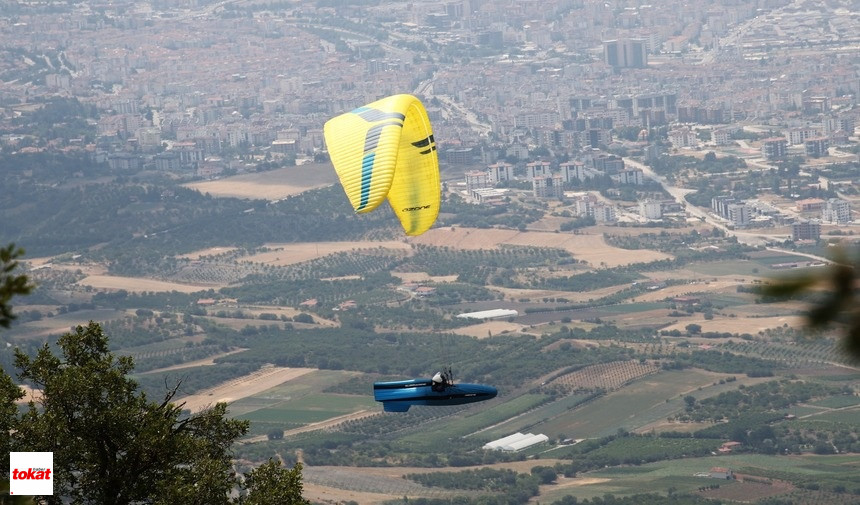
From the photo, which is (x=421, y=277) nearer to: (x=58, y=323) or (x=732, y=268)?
(x=732, y=268)

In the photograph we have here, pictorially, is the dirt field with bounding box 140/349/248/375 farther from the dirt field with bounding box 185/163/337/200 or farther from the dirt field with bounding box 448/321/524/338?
the dirt field with bounding box 185/163/337/200

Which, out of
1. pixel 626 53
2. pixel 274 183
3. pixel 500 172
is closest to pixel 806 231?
pixel 500 172

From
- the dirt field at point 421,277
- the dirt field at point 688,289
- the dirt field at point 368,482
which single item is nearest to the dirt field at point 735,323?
the dirt field at point 688,289

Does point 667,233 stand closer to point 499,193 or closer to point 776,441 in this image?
point 499,193

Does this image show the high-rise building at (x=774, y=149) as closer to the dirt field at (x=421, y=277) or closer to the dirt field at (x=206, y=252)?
the dirt field at (x=421, y=277)

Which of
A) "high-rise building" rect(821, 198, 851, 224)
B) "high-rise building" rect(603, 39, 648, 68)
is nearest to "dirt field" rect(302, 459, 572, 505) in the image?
"high-rise building" rect(821, 198, 851, 224)

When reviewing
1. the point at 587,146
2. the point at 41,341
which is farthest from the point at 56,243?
the point at 587,146
